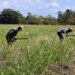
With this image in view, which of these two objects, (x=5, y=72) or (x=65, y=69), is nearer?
(x=5, y=72)

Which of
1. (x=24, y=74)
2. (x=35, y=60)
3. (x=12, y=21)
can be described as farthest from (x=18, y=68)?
(x=12, y=21)

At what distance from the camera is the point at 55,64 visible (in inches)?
356

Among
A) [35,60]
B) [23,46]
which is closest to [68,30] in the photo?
[23,46]

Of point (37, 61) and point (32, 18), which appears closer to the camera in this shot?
point (37, 61)

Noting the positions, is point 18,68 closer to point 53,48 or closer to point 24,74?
point 24,74

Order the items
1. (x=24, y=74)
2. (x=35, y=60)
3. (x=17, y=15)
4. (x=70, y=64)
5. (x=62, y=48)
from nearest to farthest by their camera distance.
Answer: (x=24, y=74), (x=35, y=60), (x=70, y=64), (x=62, y=48), (x=17, y=15)

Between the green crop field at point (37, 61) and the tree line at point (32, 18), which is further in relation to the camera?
the tree line at point (32, 18)

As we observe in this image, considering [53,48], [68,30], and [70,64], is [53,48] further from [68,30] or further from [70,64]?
[68,30]

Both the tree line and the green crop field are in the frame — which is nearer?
the green crop field

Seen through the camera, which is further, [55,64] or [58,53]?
[58,53]

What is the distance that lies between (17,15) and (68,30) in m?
49.3

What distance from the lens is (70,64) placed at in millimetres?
9336

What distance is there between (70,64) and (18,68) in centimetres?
263

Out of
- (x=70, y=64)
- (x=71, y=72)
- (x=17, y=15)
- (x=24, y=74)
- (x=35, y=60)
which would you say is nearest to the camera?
(x=24, y=74)
